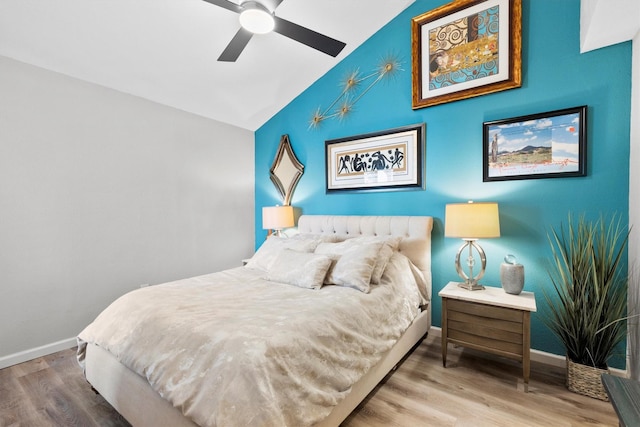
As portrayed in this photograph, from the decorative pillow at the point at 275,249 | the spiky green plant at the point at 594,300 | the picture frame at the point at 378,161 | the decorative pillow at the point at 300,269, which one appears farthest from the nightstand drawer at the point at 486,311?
the decorative pillow at the point at 275,249

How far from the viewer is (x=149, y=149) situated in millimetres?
3242

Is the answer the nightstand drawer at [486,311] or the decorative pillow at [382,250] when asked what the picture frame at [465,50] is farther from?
the nightstand drawer at [486,311]

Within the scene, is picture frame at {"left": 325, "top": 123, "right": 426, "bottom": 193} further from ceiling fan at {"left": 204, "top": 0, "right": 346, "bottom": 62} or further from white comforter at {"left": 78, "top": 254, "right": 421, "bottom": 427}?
white comforter at {"left": 78, "top": 254, "right": 421, "bottom": 427}

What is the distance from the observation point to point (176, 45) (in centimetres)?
269

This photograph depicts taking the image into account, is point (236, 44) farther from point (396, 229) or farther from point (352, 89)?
point (396, 229)

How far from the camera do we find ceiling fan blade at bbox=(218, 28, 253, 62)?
2191 millimetres

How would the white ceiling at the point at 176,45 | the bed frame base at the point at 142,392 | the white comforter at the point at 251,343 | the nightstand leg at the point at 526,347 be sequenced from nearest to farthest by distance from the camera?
the white comforter at the point at 251,343, the bed frame base at the point at 142,392, the nightstand leg at the point at 526,347, the white ceiling at the point at 176,45

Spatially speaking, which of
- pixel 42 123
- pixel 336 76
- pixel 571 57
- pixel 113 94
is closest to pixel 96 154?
pixel 42 123

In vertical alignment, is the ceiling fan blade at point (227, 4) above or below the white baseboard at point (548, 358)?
above

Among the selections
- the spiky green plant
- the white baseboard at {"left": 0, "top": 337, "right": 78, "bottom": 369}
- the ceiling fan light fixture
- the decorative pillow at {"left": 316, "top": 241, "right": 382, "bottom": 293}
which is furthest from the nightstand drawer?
the white baseboard at {"left": 0, "top": 337, "right": 78, "bottom": 369}

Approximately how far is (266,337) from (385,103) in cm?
265

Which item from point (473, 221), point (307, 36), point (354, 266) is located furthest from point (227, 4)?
point (473, 221)

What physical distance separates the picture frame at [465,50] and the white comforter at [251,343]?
6.28 ft

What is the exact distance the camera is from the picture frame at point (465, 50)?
2.36 metres
